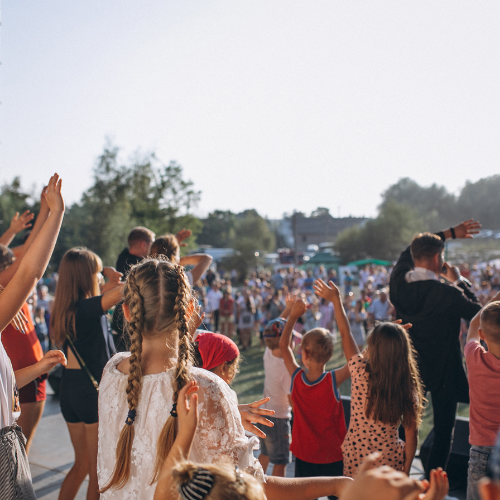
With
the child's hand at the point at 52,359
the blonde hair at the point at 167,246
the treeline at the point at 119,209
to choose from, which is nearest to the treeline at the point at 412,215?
the treeline at the point at 119,209

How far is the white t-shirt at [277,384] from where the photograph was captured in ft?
12.7

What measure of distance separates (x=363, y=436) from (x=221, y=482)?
171cm

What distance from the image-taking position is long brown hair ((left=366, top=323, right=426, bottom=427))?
2.48 metres

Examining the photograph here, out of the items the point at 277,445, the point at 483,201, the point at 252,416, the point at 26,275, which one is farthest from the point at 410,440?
the point at 483,201

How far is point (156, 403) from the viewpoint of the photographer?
146cm

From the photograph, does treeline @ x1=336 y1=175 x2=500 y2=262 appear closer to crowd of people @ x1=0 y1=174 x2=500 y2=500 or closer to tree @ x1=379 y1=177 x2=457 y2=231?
tree @ x1=379 y1=177 x2=457 y2=231

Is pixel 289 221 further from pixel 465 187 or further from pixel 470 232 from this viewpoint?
pixel 470 232

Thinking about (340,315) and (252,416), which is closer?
(252,416)

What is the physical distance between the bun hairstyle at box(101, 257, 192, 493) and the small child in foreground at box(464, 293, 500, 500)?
170cm

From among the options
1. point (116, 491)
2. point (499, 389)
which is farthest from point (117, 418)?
point (499, 389)

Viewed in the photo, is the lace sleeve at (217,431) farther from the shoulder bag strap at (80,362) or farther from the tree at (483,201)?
the tree at (483,201)

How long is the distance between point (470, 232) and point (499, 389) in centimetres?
155

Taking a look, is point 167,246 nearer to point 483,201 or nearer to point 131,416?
point 131,416

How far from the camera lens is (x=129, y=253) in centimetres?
369
